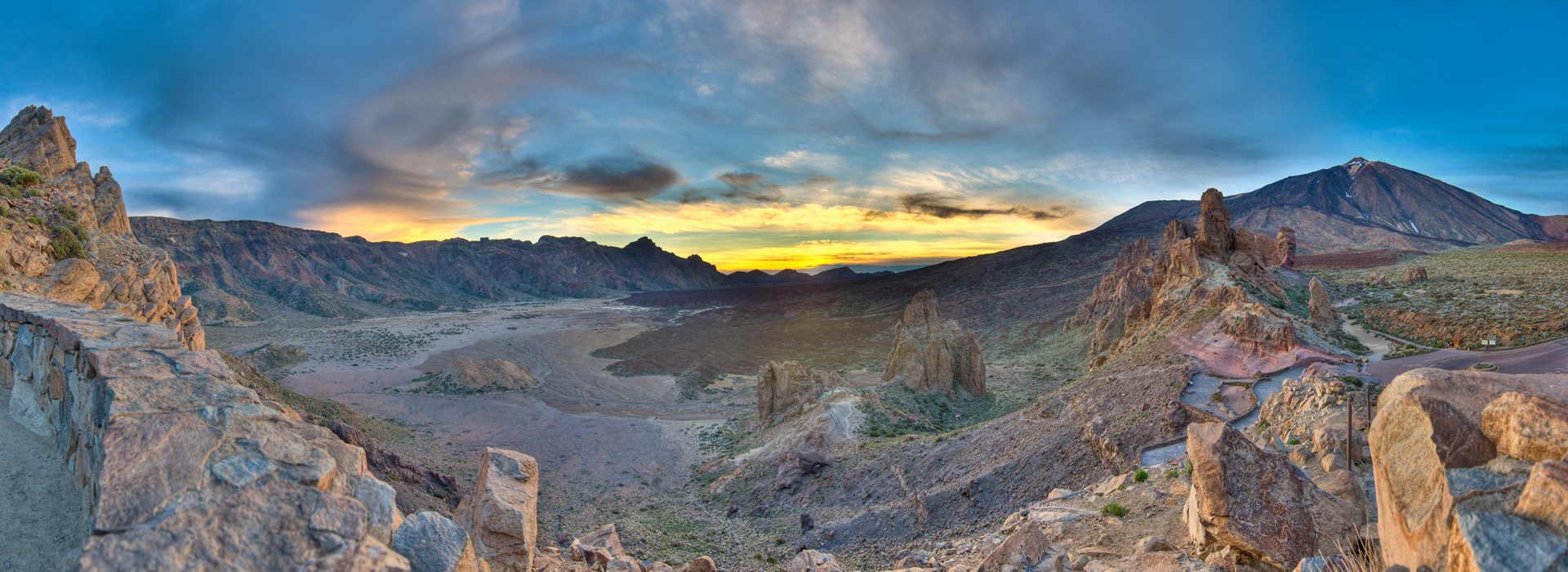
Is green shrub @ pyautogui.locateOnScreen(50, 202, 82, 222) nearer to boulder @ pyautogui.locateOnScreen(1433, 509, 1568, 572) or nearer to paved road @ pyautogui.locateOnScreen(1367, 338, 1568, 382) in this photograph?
boulder @ pyautogui.locateOnScreen(1433, 509, 1568, 572)

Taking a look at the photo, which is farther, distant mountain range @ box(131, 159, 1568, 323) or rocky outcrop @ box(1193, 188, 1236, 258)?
distant mountain range @ box(131, 159, 1568, 323)

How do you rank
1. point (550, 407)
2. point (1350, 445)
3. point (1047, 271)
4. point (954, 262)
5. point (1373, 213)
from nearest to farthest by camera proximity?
point (1350, 445), point (550, 407), point (1047, 271), point (1373, 213), point (954, 262)

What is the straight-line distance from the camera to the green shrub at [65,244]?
1334cm

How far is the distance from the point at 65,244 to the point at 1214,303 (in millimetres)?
35456

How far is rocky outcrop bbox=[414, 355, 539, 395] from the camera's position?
38938 mm

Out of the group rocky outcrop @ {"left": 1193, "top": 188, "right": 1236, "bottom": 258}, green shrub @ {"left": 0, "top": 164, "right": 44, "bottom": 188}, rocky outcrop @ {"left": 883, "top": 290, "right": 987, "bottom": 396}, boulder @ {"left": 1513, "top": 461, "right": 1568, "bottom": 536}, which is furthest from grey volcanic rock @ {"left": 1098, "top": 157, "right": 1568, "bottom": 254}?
green shrub @ {"left": 0, "top": 164, "right": 44, "bottom": 188}

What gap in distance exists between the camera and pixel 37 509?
4801mm

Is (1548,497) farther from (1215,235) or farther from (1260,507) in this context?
(1215,235)

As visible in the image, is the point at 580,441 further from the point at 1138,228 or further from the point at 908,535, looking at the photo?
the point at 1138,228

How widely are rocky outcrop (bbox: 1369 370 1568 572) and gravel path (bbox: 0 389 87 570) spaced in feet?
27.3

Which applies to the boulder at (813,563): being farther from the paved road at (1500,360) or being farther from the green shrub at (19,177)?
the green shrub at (19,177)

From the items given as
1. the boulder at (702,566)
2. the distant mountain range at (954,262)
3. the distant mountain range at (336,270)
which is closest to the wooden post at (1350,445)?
the boulder at (702,566)

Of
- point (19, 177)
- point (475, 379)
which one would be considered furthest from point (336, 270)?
point (19, 177)

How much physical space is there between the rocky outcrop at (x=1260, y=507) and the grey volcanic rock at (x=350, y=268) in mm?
114073
